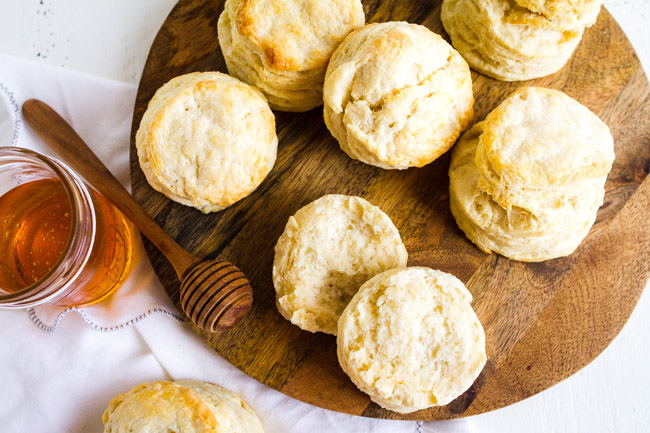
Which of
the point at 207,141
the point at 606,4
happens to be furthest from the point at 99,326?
the point at 606,4

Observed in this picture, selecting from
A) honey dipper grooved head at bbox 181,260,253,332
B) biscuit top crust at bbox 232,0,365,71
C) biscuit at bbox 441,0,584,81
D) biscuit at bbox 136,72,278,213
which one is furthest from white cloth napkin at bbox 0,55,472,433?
biscuit at bbox 441,0,584,81

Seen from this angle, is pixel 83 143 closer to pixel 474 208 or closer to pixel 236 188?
pixel 236 188

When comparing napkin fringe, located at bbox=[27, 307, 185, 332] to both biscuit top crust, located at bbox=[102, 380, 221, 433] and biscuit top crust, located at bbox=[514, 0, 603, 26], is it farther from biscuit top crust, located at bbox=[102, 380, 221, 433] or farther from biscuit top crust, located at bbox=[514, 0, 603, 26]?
biscuit top crust, located at bbox=[514, 0, 603, 26]

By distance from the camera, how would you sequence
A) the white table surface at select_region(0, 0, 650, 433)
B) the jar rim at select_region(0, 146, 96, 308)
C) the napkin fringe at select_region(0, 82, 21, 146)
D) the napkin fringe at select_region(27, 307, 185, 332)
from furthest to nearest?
the white table surface at select_region(0, 0, 650, 433)
the napkin fringe at select_region(0, 82, 21, 146)
the napkin fringe at select_region(27, 307, 185, 332)
the jar rim at select_region(0, 146, 96, 308)

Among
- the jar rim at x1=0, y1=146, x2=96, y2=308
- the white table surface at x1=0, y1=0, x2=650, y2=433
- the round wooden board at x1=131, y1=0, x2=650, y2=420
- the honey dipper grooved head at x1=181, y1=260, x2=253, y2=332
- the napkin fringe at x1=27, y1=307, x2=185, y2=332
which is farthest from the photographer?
the white table surface at x1=0, y1=0, x2=650, y2=433

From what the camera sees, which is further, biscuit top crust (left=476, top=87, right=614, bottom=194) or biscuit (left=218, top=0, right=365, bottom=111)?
biscuit (left=218, top=0, right=365, bottom=111)

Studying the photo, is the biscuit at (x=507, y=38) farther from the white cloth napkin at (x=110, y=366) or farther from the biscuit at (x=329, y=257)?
the white cloth napkin at (x=110, y=366)

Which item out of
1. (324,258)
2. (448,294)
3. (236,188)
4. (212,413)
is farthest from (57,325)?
(448,294)
